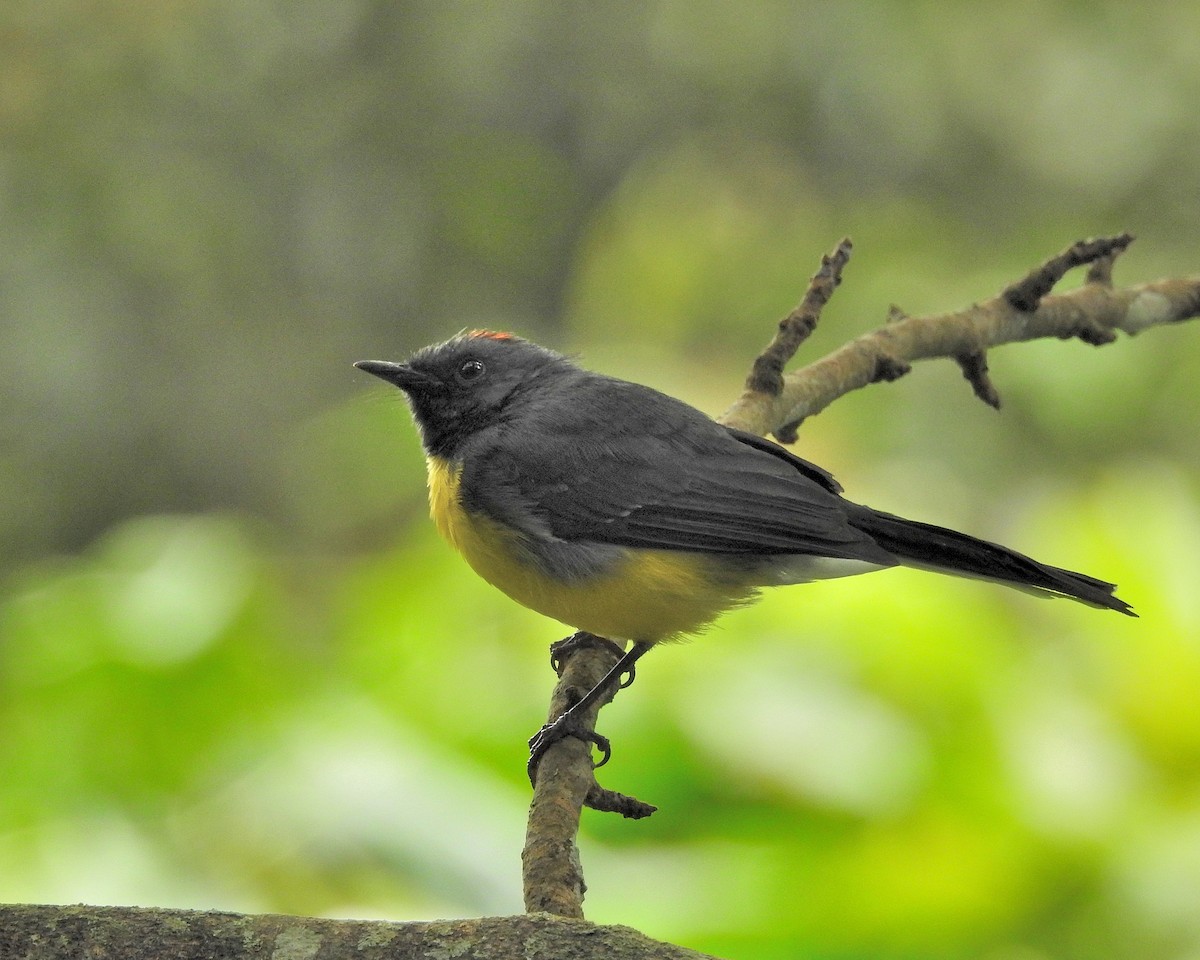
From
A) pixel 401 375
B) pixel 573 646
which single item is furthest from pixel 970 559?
pixel 401 375

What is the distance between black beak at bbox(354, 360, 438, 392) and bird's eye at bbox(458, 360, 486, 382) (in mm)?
69

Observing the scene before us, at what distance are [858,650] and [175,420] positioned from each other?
21.1ft

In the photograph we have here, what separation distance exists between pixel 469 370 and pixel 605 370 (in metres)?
3.61

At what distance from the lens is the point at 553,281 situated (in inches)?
376

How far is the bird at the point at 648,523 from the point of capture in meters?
2.74

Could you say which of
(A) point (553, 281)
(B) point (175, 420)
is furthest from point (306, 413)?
(A) point (553, 281)

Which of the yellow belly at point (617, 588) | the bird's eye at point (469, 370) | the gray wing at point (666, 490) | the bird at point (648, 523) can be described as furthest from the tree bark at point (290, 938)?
the bird's eye at point (469, 370)

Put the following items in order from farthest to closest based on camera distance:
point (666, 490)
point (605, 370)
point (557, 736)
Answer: point (605, 370) → point (666, 490) → point (557, 736)

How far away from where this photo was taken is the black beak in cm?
325

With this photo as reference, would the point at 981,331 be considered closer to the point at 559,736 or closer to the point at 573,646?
the point at 573,646

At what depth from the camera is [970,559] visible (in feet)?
8.52

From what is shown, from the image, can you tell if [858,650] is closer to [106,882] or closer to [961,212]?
[106,882]

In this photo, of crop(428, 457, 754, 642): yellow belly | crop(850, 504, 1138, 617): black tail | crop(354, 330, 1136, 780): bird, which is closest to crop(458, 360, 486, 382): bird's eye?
crop(354, 330, 1136, 780): bird

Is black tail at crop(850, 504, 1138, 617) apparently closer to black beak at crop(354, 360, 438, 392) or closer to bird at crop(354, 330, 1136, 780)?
bird at crop(354, 330, 1136, 780)
